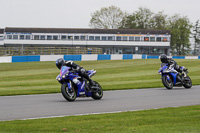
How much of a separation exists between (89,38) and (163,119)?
8355cm

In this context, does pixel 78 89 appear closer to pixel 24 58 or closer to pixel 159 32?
pixel 24 58

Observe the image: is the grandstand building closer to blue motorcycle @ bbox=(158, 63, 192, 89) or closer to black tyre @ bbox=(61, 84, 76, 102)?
blue motorcycle @ bbox=(158, 63, 192, 89)

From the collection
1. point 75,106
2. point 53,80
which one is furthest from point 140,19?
point 75,106

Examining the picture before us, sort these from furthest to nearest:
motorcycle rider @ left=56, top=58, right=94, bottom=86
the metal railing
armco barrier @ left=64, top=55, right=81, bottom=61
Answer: the metal railing < armco barrier @ left=64, top=55, right=81, bottom=61 < motorcycle rider @ left=56, top=58, right=94, bottom=86

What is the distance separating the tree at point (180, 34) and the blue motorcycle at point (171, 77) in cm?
9814

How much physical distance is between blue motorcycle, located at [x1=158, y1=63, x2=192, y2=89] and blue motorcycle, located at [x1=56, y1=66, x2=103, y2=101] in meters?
5.20

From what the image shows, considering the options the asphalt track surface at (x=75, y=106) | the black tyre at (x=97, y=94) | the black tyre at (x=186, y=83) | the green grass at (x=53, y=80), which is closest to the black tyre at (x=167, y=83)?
the black tyre at (x=186, y=83)

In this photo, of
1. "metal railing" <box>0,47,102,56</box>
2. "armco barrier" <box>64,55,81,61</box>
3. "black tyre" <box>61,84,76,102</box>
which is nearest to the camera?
"black tyre" <box>61,84,76,102</box>

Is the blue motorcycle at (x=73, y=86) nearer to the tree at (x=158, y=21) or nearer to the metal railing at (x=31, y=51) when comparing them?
the metal railing at (x=31, y=51)

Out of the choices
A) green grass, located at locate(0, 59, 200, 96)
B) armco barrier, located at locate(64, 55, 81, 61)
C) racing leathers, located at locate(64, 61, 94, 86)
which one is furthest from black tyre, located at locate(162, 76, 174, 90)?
armco barrier, located at locate(64, 55, 81, 61)

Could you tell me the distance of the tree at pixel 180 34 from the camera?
11531cm

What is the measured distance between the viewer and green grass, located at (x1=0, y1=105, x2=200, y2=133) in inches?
284

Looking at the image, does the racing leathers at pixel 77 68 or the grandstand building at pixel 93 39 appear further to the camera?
the grandstand building at pixel 93 39

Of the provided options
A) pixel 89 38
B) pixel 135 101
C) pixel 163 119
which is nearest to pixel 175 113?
pixel 163 119
